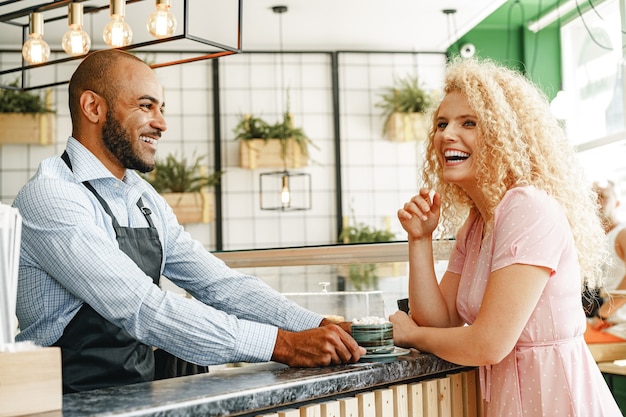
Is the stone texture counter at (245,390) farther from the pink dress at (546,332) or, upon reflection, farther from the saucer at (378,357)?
the pink dress at (546,332)

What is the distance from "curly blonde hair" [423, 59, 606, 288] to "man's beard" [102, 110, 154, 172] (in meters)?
0.91

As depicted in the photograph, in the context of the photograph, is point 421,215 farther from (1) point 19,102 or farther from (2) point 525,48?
(2) point 525,48

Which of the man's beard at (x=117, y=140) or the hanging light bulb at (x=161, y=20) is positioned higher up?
the hanging light bulb at (x=161, y=20)

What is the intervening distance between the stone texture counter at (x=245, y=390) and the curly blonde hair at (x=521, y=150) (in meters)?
0.47

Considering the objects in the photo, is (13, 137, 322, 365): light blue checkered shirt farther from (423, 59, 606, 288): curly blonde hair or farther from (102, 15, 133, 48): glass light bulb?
(102, 15, 133, 48): glass light bulb

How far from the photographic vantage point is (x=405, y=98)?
287 inches

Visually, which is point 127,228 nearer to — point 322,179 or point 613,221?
point 613,221

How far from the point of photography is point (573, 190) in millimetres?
1942

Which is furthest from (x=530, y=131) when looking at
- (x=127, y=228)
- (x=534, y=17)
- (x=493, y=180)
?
(x=534, y=17)

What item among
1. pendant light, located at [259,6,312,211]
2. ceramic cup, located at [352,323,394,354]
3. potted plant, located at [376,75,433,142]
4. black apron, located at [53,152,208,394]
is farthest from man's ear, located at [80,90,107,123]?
potted plant, located at [376,75,433,142]

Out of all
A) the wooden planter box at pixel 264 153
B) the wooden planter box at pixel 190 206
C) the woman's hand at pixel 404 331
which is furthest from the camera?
the wooden planter box at pixel 264 153

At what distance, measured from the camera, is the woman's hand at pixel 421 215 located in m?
2.09

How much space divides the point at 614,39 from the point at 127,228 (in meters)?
5.84

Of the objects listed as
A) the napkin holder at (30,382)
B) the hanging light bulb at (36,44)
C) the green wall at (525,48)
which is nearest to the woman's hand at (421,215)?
the napkin holder at (30,382)
